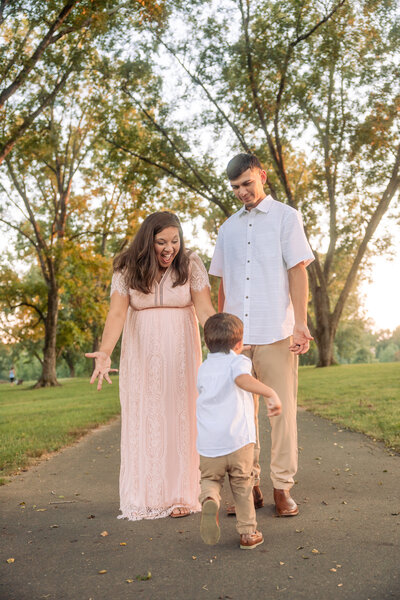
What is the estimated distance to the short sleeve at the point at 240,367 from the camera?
378cm

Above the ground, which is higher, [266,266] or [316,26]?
[316,26]

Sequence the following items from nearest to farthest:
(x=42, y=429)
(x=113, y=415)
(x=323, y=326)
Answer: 1. (x=42, y=429)
2. (x=113, y=415)
3. (x=323, y=326)

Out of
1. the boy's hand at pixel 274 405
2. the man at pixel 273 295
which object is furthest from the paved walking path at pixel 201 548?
the boy's hand at pixel 274 405

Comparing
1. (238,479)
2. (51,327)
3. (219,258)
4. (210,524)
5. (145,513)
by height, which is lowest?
(145,513)

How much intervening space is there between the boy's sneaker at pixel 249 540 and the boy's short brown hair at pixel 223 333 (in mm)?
1112

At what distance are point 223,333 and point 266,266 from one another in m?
1.01

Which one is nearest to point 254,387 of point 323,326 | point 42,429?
point 42,429

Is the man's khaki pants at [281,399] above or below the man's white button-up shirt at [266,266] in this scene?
below

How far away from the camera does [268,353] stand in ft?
15.2

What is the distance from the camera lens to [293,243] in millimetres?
4672

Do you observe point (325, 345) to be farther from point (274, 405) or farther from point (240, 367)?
point (240, 367)

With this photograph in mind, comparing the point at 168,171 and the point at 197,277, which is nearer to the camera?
the point at 197,277

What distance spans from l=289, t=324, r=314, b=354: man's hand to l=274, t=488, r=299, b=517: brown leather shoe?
104cm

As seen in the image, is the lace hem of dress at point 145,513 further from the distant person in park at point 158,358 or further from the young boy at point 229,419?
the young boy at point 229,419
